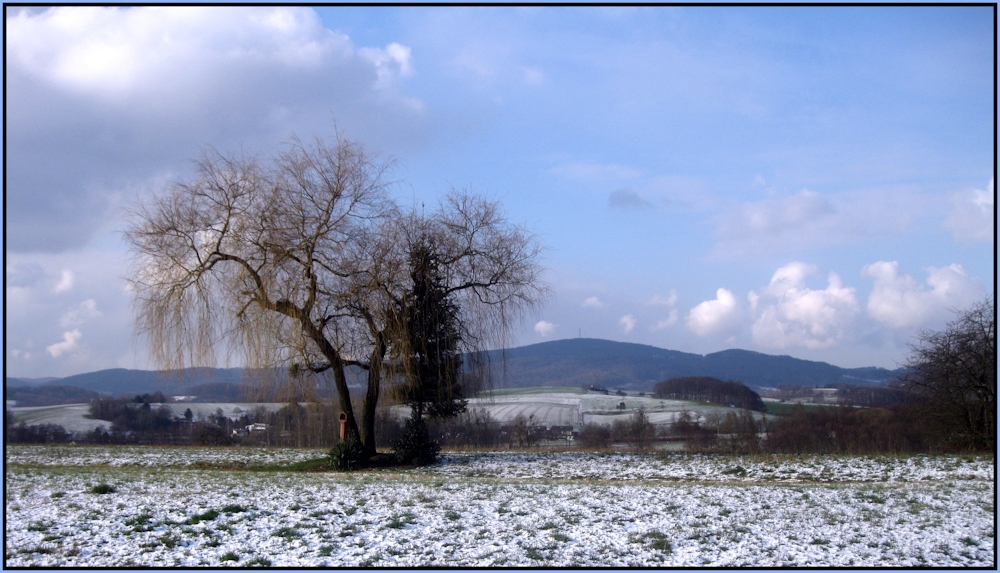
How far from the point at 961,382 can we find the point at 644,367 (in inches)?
2445

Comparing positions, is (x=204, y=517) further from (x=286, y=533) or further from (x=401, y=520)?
(x=401, y=520)

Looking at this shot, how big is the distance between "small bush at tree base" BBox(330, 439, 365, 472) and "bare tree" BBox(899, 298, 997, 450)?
18873 mm

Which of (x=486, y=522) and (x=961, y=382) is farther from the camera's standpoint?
(x=961, y=382)

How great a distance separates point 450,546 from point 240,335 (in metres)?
11.1

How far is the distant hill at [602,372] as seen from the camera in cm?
1728

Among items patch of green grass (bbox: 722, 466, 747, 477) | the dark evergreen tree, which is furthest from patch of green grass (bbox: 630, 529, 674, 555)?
the dark evergreen tree

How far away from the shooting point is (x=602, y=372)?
82500 millimetres

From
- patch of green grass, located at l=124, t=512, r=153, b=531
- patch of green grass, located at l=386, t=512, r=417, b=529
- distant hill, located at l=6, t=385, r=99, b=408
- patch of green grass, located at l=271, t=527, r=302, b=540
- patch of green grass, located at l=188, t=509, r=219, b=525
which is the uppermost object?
distant hill, located at l=6, t=385, r=99, b=408

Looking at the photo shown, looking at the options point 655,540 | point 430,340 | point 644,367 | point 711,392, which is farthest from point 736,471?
point 644,367

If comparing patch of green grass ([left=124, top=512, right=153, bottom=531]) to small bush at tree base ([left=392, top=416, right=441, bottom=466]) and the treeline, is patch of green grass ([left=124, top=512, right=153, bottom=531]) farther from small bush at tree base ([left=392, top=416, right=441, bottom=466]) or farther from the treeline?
the treeline

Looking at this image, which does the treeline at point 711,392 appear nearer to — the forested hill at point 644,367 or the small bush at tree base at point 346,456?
the forested hill at point 644,367

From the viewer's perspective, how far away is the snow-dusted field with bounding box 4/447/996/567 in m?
7.02

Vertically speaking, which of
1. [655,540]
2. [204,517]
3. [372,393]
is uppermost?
[372,393]

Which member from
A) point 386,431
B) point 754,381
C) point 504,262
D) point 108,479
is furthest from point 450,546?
point 754,381
